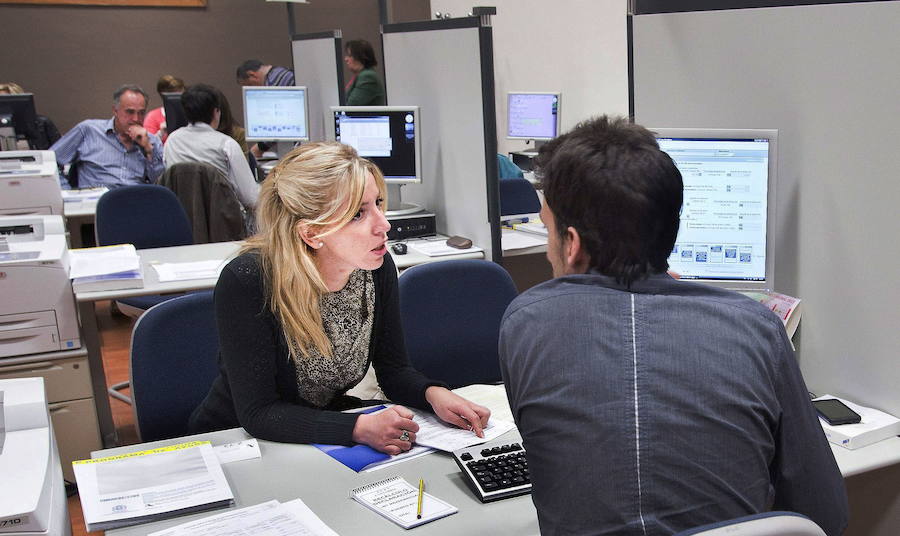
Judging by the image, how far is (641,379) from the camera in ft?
3.53

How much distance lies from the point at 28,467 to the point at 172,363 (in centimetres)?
68

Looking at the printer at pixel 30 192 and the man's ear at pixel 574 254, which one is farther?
the printer at pixel 30 192

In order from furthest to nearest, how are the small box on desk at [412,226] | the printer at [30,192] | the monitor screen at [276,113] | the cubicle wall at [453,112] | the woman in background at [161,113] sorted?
1. the woman in background at [161,113]
2. the monitor screen at [276,113]
3. the printer at [30,192]
4. the small box on desk at [412,226]
5. the cubicle wall at [453,112]

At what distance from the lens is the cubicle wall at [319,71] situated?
4870 mm

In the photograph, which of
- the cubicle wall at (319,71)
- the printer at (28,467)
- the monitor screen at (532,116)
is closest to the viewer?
the printer at (28,467)

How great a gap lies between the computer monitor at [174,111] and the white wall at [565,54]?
2.09 m

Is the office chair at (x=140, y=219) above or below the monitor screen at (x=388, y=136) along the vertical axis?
below

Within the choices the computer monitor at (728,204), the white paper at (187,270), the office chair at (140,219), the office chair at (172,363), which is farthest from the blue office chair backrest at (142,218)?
the computer monitor at (728,204)

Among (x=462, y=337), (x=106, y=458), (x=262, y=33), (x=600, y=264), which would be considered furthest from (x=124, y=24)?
(x=600, y=264)

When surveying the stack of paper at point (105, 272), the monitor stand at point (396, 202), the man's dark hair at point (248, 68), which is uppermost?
the man's dark hair at point (248, 68)

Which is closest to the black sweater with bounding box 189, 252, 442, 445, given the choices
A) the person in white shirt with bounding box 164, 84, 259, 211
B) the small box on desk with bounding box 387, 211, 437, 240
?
the small box on desk with bounding box 387, 211, 437, 240

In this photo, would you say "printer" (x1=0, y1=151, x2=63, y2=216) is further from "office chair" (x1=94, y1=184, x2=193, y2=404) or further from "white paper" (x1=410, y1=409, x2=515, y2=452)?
"white paper" (x1=410, y1=409, x2=515, y2=452)

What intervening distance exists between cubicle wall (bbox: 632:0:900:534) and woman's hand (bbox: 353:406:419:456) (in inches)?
36.5

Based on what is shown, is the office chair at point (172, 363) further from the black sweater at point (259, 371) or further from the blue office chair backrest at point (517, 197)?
the blue office chair backrest at point (517, 197)
